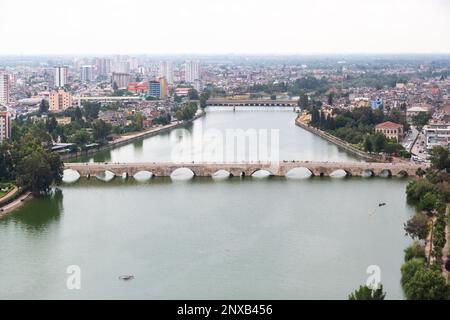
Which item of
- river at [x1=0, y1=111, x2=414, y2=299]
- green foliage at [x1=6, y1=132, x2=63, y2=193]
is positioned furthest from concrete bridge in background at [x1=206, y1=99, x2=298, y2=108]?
green foliage at [x1=6, y1=132, x2=63, y2=193]

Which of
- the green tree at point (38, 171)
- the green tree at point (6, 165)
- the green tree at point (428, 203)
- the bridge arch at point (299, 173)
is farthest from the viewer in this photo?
the bridge arch at point (299, 173)

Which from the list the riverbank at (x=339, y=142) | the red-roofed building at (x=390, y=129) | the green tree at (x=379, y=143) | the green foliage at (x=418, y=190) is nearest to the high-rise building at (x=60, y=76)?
the riverbank at (x=339, y=142)

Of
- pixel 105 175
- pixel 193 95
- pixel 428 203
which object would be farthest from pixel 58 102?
pixel 428 203

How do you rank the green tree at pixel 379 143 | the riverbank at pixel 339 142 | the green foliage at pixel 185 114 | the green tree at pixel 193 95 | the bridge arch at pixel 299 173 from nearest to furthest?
the bridge arch at pixel 299 173 → the green tree at pixel 379 143 → the riverbank at pixel 339 142 → the green foliage at pixel 185 114 → the green tree at pixel 193 95

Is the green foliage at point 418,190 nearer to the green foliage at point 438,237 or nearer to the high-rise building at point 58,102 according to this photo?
the green foliage at point 438,237

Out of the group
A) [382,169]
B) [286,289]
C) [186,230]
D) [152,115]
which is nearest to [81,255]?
[186,230]

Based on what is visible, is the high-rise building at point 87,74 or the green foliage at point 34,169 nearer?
the green foliage at point 34,169

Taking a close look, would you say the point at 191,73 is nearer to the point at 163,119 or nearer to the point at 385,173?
the point at 163,119

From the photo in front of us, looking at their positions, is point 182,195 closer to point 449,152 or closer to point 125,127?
point 449,152
